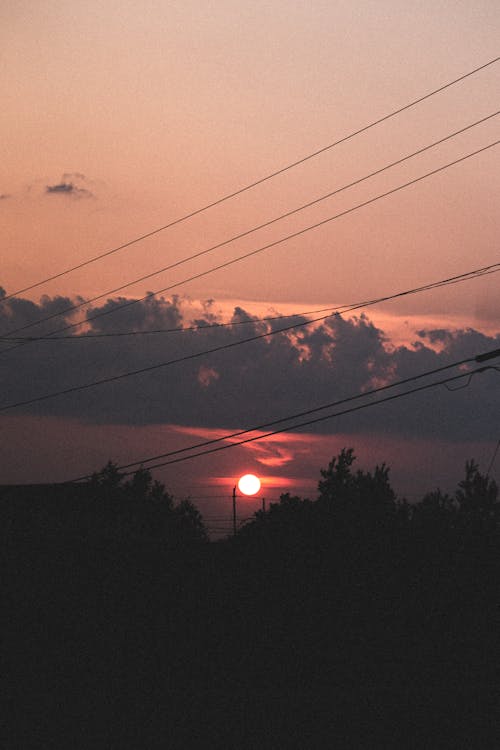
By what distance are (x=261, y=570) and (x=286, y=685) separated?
16.9ft

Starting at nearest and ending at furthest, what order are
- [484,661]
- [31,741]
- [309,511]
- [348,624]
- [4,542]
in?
1. [31,741]
2. [484,661]
3. [348,624]
4. [309,511]
5. [4,542]

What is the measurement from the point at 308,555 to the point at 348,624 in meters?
3.95

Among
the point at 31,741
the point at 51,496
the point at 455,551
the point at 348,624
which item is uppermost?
the point at 51,496

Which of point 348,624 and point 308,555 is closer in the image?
point 348,624

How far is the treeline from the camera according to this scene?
81.6 feet

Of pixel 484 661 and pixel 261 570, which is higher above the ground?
pixel 261 570

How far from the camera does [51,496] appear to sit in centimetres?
6412

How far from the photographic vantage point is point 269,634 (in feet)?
96.7

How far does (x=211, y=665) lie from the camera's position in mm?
29516

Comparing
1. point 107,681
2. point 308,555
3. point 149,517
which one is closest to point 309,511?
point 308,555

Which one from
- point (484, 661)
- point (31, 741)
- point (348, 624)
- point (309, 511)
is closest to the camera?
point (31, 741)

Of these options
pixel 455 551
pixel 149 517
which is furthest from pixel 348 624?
pixel 149 517

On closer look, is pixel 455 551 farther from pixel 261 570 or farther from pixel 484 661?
pixel 261 570

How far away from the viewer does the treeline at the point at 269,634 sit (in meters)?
24.9
